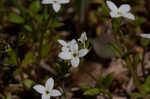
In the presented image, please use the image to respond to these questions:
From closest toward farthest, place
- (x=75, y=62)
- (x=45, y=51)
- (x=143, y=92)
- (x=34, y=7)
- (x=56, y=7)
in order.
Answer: (x=75, y=62), (x=56, y=7), (x=143, y=92), (x=45, y=51), (x=34, y=7)

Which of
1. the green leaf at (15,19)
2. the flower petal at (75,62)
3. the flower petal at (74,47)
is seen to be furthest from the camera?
the green leaf at (15,19)

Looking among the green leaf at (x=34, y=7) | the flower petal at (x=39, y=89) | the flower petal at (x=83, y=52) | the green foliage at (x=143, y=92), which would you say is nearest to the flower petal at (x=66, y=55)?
the flower petal at (x=83, y=52)

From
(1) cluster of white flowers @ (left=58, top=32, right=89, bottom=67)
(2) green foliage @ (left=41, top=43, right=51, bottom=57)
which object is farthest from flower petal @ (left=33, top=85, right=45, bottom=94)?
(2) green foliage @ (left=41, top=43, right=51, bottom=57)

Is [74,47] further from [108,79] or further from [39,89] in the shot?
[108,79]

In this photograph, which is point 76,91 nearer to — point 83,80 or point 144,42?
point 83,80

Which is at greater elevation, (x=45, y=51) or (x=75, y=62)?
(x=75, y=62)

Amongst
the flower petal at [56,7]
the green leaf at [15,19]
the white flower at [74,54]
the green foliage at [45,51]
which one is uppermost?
the flower petal at [56,7]

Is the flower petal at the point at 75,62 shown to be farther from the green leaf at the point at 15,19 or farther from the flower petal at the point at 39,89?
the green leaf at the point at 15,19

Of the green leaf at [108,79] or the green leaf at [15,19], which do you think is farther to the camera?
the green leaf at [15,19]

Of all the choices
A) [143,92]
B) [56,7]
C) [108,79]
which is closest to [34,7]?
[56,7]
